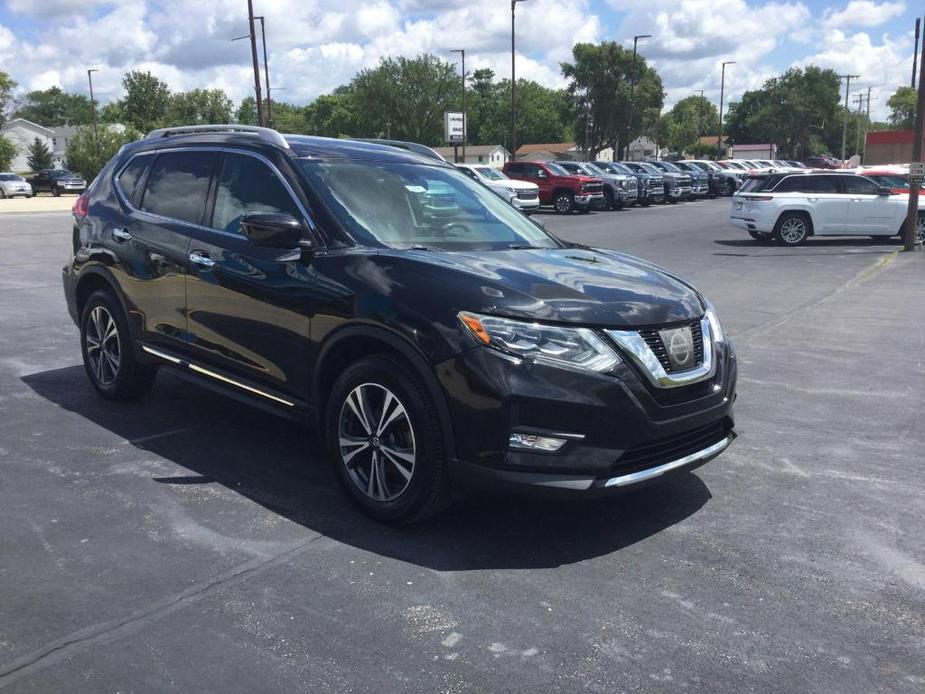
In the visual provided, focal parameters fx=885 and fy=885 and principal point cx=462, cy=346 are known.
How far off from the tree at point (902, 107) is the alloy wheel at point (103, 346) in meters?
154

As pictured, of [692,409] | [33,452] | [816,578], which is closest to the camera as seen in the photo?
[816,578]

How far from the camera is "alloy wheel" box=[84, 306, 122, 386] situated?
606 centimetres

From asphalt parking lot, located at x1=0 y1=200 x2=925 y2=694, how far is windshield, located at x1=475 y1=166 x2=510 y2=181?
24034 millimetres

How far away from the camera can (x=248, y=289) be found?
4.70 meters

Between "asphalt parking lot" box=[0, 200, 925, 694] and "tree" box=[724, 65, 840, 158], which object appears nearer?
"asphalt parking lot" box=[0, 200, 925, 694]

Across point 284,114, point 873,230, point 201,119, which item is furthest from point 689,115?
point 873,230

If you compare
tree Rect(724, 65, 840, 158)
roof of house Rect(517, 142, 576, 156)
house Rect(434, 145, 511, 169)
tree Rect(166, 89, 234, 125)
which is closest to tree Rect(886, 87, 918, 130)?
tree Rect(724, 65, 840, 158)

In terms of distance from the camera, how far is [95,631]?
10.5ft

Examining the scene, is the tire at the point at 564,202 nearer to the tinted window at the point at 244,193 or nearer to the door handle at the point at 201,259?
the tinted window at the point at 244,193

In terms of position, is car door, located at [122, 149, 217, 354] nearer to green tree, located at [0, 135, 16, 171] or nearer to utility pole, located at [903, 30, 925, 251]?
utility pole, located at [903, 30, 925, 251]

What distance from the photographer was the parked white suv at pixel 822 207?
762 inches

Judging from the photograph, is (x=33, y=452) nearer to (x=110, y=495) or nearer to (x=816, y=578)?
(x=110, y=495)

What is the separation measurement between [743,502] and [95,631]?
3.07m

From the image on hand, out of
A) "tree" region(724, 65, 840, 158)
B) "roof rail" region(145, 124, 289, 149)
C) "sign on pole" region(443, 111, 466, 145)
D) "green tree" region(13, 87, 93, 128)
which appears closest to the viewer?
"roof rail" region(145, 124, 289, 149)
